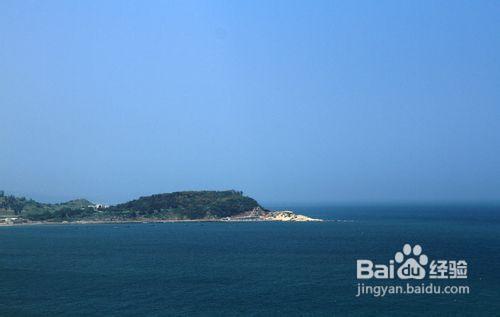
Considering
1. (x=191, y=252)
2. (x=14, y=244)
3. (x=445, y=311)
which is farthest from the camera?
(x=14, y=244)

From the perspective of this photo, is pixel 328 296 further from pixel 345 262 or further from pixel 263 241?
pixel 263 241

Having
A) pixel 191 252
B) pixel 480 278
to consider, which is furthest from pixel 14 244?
pixel 480 278

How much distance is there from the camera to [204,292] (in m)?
81.9

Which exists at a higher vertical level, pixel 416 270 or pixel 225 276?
pixel 416 270

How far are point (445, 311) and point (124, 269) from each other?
61.3 m

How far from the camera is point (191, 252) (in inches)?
5177

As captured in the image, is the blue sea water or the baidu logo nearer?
the blue sea water

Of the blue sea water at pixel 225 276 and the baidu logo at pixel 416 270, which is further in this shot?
the baidu logo at pixel 416 270

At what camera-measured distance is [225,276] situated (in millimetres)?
96062

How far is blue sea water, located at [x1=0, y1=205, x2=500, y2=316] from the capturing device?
71188mm

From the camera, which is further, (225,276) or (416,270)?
(225,276)

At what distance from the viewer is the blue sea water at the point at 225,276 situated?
7119 cm

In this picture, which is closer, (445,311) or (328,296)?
(445,311)

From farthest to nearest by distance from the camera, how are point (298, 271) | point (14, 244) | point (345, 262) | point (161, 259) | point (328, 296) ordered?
point (14, 244)
point (161, 259)
point (345, 262)
point (298, 271)
point (328, 296)
